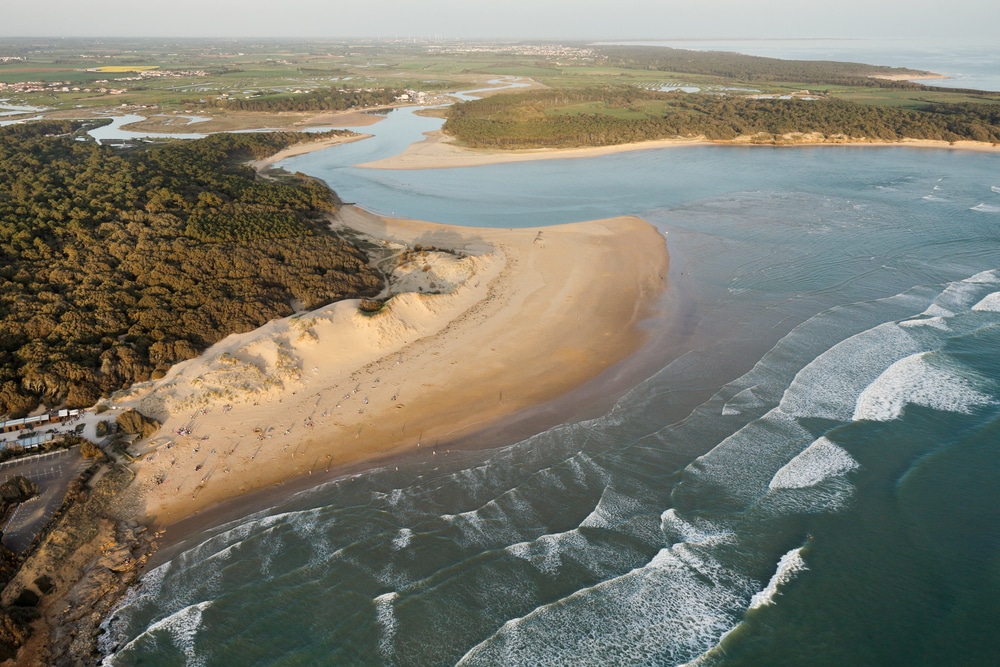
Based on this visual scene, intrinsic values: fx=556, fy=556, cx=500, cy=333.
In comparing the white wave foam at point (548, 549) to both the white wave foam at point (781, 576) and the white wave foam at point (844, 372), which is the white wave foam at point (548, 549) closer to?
the white wave foam at point (781, 576)

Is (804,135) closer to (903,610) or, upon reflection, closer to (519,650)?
(903,610)

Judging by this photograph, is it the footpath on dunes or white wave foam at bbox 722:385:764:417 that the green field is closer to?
the footpath on dunes

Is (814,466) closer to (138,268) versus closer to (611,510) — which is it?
(611,510)

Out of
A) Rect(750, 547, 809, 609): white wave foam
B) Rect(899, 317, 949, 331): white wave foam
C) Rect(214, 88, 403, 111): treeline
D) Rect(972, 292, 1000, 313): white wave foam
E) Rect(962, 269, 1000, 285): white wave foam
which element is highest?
Rect(214, 88, 403, 111): treeline

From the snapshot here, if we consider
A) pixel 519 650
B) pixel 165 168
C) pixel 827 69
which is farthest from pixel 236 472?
pixel 827 69

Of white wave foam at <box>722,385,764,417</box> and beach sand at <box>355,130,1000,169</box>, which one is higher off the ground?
beach sand at <box>355,130,1000,169</box>

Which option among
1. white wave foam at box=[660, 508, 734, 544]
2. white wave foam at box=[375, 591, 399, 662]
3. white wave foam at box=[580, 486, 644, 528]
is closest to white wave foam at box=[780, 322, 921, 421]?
white wave foam at box=[660, 508, 734, 544]
